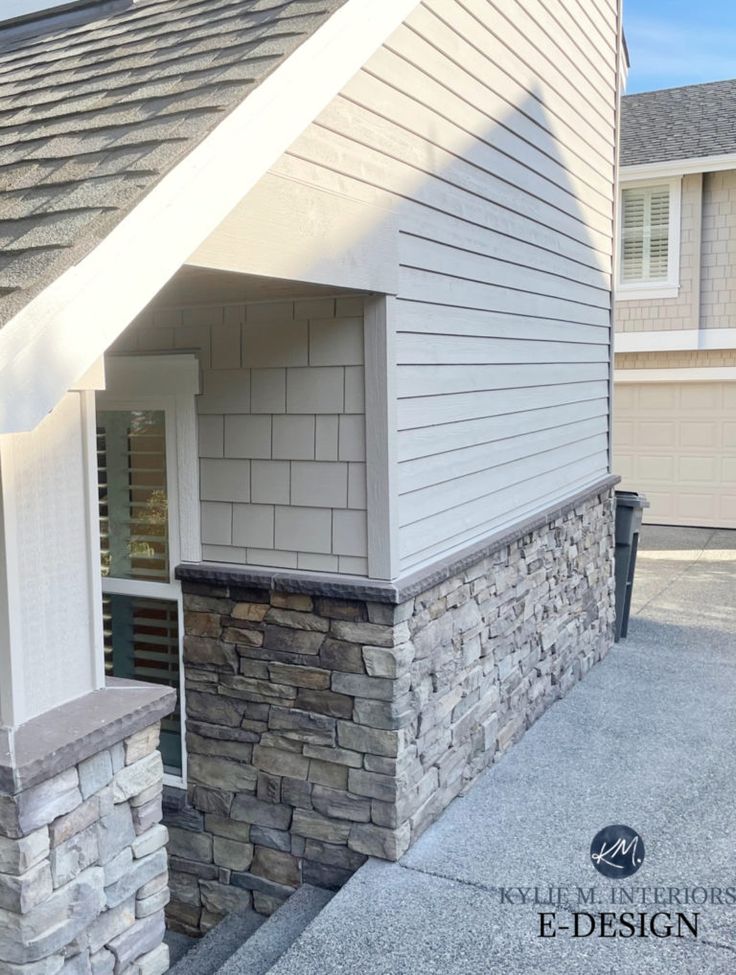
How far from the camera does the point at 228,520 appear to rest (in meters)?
4.40

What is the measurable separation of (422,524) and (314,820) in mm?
1399

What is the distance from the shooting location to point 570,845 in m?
4.29

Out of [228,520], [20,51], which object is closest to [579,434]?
[228,520]

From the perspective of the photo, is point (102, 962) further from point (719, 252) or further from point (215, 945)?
point (719, 252)

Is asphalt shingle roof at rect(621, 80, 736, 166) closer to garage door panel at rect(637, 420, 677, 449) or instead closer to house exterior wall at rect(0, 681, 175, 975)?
garage door panel at rect(637, 420, 677, 449)

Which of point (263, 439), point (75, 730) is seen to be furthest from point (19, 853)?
point (263, 439)

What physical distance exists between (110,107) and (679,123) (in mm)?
12082

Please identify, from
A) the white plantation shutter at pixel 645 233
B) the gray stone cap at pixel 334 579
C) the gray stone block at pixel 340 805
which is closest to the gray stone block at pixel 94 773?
the gray stone cap at pixel 334 579

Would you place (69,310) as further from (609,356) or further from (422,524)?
(609,356)

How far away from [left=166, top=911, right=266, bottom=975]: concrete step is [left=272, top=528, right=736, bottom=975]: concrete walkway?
2.14 ft

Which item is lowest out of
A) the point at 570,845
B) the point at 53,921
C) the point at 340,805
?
the point at 570,845

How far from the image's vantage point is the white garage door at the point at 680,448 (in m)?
12.5

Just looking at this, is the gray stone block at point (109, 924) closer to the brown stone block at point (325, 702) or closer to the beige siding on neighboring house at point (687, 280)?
the brown stone block at point (325, 702)

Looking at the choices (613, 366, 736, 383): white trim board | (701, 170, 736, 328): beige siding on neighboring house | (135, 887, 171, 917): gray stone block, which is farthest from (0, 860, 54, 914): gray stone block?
(701, 170, 736, 328): beige siding on neighboring house
